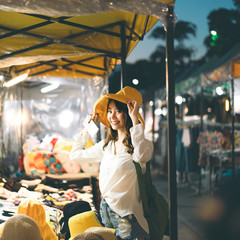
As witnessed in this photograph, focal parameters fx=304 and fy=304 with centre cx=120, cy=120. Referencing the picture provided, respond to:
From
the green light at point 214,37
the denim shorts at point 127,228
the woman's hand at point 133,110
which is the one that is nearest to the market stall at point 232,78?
the green light at point 214,37

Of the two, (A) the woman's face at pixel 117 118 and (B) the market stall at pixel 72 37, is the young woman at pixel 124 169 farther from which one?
(B) the market stall at pixel 72 37

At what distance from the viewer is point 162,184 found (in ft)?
31.7

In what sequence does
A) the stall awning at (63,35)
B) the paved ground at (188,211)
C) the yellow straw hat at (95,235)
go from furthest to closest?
the paved ground at (188,211) < the stall awning at (63,35) < the yellow straw hat at (95,235)

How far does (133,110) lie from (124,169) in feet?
1.49

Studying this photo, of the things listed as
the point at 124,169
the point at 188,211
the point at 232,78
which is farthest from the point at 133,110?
the point at 232,78

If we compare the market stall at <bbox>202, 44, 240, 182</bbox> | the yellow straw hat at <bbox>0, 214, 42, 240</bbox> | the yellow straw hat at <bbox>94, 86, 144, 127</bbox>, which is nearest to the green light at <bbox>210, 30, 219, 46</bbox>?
the market stall at <bbox>202, 44, 240, 182</bbox>

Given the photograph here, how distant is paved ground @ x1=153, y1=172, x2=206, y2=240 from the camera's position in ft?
16.3

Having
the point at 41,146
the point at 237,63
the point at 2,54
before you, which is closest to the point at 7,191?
the point at 41,146

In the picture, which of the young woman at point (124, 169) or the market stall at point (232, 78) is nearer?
the young woman at point (124, 169)

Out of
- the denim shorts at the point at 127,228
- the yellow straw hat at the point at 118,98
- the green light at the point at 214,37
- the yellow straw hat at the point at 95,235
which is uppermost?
the green light at the point at 214,37

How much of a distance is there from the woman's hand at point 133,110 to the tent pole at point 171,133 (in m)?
0.24

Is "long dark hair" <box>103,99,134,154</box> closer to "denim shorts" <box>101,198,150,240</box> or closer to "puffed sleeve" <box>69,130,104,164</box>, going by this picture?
"puffed sleeve" <box>69,130,104,164</box>

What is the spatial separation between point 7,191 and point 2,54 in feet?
5.73

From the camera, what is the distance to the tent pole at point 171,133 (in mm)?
2172
